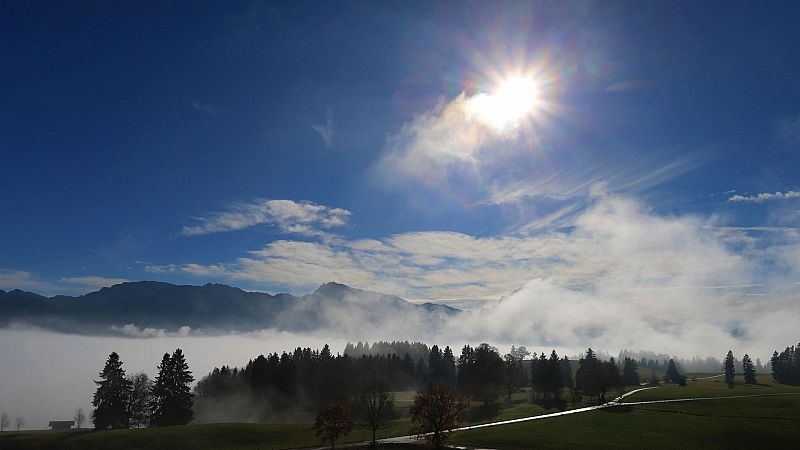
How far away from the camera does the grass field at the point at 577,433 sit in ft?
244

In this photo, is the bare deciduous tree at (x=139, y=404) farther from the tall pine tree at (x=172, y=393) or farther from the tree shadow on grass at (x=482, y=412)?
the tree shadow on grass at (x=482, y=412)

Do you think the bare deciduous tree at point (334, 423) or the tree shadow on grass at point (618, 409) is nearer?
the bare deciduous tree at point (334, 423)

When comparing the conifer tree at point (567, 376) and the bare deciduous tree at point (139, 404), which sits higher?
the conifer tree at point (567, 376)

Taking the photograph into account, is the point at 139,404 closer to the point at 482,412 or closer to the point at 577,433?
the point at 482,412

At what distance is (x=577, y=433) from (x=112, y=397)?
9613 cm

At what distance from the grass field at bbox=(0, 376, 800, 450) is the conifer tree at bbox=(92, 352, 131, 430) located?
1696 cm

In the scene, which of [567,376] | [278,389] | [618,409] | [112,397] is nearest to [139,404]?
[112,397]

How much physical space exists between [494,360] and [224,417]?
244 ft

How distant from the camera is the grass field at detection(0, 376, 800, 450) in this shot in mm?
74250

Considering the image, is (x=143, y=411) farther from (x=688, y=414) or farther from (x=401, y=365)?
(x=688, y=414)

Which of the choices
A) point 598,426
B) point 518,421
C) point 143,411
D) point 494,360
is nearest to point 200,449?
point 143,411

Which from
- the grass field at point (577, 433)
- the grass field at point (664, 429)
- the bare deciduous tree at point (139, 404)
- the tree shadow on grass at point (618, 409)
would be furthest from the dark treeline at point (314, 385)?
the grass field at point (664, 429)

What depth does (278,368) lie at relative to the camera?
135000 millimetres

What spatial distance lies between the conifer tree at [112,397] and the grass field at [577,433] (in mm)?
16959
